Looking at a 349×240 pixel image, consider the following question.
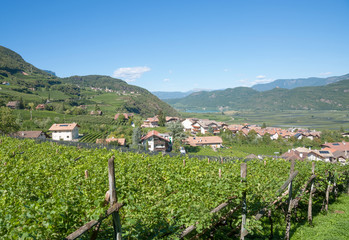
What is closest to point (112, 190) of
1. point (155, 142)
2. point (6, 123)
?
point (6, 123)

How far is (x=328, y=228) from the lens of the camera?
696cm

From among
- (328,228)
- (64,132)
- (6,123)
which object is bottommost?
(64,132)

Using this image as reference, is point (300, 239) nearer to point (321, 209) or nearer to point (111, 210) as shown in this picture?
point (321, 209)

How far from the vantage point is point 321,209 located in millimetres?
8664

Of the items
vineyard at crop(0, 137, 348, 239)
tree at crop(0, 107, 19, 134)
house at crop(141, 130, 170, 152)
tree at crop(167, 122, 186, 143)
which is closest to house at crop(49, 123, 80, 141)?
tree at crop(0, 107, 19, 134)

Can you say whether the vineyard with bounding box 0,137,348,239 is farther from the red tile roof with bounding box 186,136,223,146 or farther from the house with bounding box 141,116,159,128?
the house with bounding box 141,116,159,128

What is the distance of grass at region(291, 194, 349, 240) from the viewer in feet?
21.1

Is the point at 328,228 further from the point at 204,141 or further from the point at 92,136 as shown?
the point at 92,136

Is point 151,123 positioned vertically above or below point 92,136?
above

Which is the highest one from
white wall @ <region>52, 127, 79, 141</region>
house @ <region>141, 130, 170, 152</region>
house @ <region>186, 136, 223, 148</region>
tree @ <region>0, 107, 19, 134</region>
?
tree @ <region>0, 107, 19, 134</region>

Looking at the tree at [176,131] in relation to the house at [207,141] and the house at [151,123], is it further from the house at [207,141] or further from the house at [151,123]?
the house at [151,123]

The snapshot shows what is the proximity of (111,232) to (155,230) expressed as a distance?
2.68ft

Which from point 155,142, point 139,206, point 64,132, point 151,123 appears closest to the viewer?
point 139,206

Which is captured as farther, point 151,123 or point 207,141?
point 151,123
